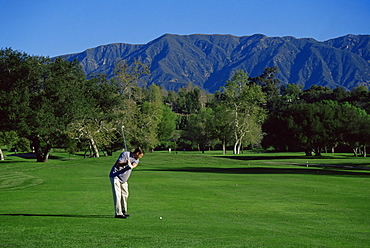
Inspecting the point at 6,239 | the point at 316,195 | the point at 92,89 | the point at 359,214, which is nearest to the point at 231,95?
the point at 92,89

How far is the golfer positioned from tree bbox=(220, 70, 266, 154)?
84.8m

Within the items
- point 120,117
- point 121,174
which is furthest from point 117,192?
point 120,117

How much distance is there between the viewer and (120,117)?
2758 inches

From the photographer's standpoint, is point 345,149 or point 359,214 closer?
point 359,214

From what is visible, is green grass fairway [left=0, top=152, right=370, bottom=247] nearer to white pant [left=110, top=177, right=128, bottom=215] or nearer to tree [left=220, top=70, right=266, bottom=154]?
white pant [left=110, top=177, right=128, bottom=215]

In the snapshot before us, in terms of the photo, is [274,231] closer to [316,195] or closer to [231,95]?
[316,195]

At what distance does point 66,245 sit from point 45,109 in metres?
46.6

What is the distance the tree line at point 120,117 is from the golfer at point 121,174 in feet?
131

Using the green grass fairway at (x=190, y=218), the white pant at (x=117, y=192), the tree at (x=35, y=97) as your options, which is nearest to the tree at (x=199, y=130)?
the tree at (x=35, y=97)

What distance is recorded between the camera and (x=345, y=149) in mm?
110812

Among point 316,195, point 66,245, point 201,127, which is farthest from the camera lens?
point 201,127

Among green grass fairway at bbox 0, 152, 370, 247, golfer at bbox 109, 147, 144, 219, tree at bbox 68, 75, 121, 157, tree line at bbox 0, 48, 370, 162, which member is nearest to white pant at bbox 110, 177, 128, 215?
golfer at bbox 109, 147, 144, 219

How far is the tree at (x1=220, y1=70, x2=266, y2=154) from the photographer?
323 ft

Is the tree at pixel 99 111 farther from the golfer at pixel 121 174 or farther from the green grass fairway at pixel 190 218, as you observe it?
the golfer at pixel 121 174
